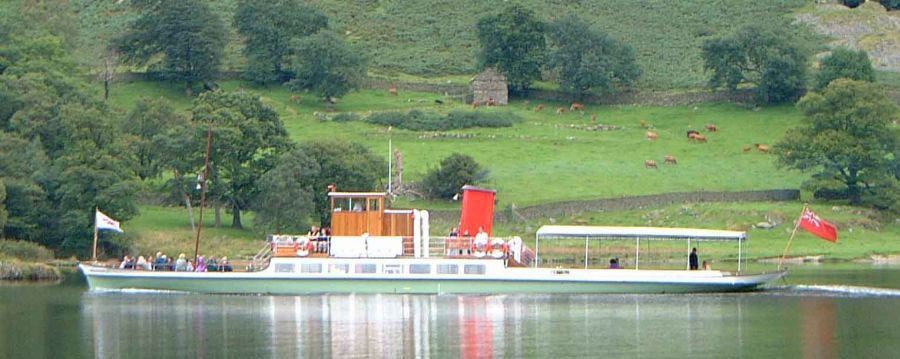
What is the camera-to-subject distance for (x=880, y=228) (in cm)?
11488

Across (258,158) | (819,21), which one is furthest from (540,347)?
(819,21)

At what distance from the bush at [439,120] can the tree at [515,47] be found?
42.9ft

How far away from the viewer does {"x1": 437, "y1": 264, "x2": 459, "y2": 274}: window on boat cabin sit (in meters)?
81.0

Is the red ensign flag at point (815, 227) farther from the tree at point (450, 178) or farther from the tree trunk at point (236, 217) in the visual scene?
the tree trunk at point (236, 217)

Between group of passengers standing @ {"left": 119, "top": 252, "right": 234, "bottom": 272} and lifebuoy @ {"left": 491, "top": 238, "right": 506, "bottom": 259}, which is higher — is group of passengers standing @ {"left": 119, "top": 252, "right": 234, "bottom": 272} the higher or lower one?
the lower one

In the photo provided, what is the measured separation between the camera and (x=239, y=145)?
112312mm

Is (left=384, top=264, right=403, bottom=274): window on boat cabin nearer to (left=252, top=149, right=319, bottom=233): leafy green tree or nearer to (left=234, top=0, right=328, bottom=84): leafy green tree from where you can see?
(left=252, top=149, right=319, bottom=233): leafy green tree

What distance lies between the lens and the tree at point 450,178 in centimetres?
11700

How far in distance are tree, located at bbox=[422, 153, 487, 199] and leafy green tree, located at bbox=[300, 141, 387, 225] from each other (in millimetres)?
5745

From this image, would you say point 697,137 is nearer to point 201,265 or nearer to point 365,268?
point 365,268

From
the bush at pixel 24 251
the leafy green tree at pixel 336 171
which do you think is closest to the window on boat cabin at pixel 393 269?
the bush at pixel 24 251

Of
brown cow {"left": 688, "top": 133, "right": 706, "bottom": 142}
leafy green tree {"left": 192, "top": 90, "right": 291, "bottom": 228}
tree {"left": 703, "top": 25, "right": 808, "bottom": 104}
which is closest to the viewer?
leafy green tree {"left": 192, "top": 90, "right": 291, "bottom": 228}

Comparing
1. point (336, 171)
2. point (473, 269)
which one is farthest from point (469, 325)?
point (336, 171)

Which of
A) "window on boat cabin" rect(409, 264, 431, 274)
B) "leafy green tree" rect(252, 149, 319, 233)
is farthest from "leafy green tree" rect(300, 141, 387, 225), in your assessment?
"window on boat cabin" rect(409, 264, 431, 274)
